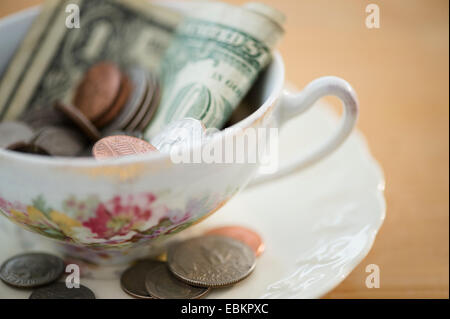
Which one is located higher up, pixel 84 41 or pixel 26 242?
pixel 84 41

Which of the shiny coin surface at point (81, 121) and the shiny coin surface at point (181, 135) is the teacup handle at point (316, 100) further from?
the shiny coin surface at point (81, 121)

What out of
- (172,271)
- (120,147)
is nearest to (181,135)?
(120,147)

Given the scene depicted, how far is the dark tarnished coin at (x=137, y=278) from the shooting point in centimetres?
63

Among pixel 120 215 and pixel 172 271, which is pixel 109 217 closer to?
pixel 120 215

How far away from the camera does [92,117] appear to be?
0.76 metres

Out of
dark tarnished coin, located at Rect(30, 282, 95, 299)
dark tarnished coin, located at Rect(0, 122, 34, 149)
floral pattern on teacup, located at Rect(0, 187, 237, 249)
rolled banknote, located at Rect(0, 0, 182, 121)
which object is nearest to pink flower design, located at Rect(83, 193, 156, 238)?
floral pattern on teacup, located at Rect(0, 187, 237, 249)

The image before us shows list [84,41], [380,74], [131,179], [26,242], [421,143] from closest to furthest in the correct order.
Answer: [131,179]
[26,242]
[84,41]
[421,143]
[380,74]

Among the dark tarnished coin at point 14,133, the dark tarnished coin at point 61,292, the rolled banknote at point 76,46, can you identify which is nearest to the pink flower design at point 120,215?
the dark tarnished coin at point 61,292

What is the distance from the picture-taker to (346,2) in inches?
61.1

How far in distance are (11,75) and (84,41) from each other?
136mm

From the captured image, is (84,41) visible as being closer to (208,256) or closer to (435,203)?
(208,256)

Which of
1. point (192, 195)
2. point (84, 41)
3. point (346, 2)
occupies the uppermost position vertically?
point (346, 2)

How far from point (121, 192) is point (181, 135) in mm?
105
